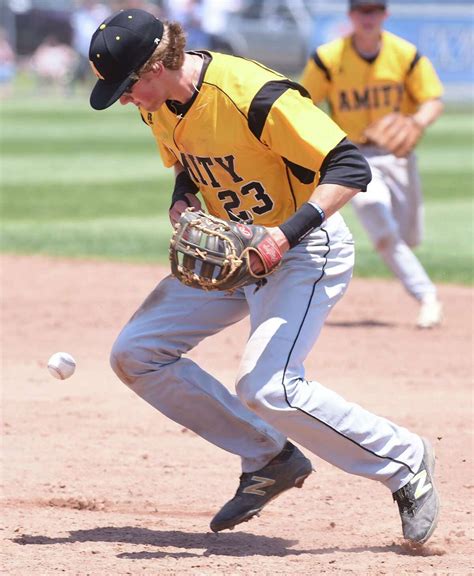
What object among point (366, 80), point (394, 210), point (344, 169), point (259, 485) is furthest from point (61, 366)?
point (394, 210)

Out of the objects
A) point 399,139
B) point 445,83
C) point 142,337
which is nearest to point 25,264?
point 399,139

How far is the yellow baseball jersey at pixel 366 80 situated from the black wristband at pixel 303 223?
4.53m

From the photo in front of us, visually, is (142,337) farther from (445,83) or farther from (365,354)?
(445,83)

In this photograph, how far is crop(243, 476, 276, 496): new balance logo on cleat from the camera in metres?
4.74

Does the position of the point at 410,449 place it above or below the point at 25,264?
below

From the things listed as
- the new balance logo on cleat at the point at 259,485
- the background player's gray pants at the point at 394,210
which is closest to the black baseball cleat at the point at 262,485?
the new balance logo on cleat at the point at 259,485

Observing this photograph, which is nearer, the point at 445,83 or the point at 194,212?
the point at 194,212

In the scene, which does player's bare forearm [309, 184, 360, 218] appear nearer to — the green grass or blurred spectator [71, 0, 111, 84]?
the green grass

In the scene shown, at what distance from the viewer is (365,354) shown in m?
7.87

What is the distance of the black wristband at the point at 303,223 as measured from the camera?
4199mm

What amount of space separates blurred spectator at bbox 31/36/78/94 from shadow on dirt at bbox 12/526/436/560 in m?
27.5

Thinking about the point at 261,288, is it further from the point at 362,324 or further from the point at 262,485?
the point at 362,324

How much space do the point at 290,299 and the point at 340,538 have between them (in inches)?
38.5

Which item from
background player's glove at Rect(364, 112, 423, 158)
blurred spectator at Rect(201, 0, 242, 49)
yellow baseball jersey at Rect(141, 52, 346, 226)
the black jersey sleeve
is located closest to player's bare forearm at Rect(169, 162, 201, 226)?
yellow baseball jersey at Rect(141, 52, 346, 226)
